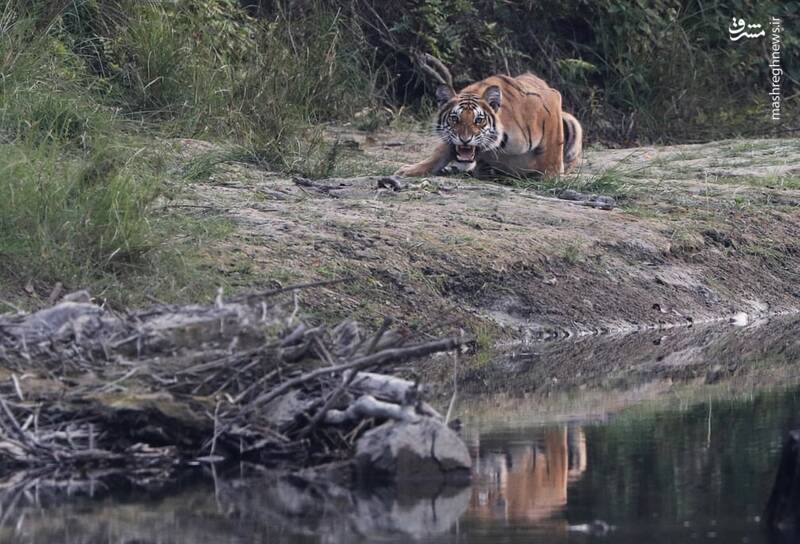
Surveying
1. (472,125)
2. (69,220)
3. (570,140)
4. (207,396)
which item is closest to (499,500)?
(207,396)

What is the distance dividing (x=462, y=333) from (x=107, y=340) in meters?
2.36

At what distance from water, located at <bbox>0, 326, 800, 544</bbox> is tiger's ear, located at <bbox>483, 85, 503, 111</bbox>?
4129 millimetres

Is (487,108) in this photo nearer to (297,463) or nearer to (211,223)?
(211,223)

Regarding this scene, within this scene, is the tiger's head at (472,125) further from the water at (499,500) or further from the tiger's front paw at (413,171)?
the water at (499,500)

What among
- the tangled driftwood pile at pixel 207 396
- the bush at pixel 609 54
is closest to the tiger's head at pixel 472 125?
the bush at pixel 609 54

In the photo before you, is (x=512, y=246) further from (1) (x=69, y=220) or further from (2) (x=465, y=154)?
(1) (x=69, y=220)

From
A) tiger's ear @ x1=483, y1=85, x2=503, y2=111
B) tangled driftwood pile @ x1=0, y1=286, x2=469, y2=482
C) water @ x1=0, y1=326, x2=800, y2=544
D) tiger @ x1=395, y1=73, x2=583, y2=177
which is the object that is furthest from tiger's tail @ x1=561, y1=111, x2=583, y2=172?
tangled driftwood pile @ x1=0, y1=286, x2=469, y2=482

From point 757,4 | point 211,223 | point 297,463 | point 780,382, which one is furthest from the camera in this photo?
point 757,4

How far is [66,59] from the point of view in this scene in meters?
8.57

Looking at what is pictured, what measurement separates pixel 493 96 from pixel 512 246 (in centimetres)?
165

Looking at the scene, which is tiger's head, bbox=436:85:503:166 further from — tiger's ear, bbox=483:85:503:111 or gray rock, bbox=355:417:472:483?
gray rock, bbox=355:417:472:483

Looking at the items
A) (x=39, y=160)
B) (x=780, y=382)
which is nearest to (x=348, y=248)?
(x=39, y=160)

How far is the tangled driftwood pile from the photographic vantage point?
418cm

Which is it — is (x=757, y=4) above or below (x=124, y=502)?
above
